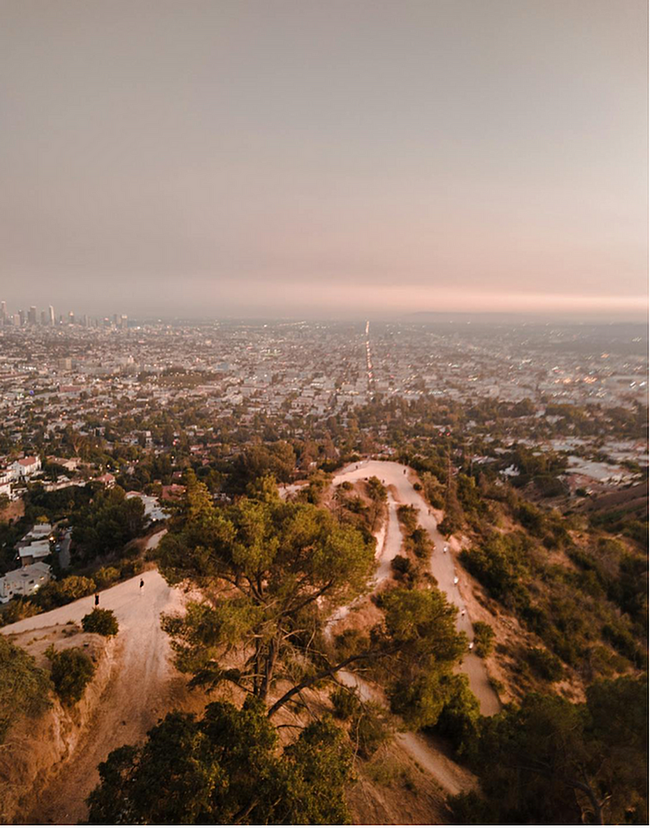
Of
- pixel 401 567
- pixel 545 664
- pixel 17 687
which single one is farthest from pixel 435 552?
pixel 17 687

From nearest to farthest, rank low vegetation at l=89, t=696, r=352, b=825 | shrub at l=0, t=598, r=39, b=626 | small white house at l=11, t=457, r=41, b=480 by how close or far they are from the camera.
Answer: low vegetation at l=89, t=696, r=352, b=825 → shrub at l=0, t=598, r=39, b=626 → small white house at l=11, t=457, r=41, b=480

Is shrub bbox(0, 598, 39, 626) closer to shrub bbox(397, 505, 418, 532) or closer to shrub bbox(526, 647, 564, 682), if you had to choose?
shrub bbox(397, 505, 418, 532)

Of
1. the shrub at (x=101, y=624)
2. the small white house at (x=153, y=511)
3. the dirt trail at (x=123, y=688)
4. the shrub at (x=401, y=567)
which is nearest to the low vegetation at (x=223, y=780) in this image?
the dirt trail at (x=123, y=688)

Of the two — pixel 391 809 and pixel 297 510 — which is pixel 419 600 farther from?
pixel 391 809

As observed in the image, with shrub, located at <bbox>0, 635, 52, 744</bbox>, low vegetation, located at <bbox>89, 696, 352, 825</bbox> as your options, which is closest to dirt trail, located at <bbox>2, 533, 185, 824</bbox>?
shrub, located at <bbox>0, 635, 52, 744</bbox>

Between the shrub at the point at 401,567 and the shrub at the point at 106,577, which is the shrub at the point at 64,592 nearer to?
the shrub at the point at 106,577

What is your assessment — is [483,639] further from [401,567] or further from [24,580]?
[24,580]

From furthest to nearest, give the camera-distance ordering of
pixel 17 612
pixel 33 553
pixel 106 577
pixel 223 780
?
pixel 33 553
pixel 106 577
pixel 17 612
pixel 223 780
